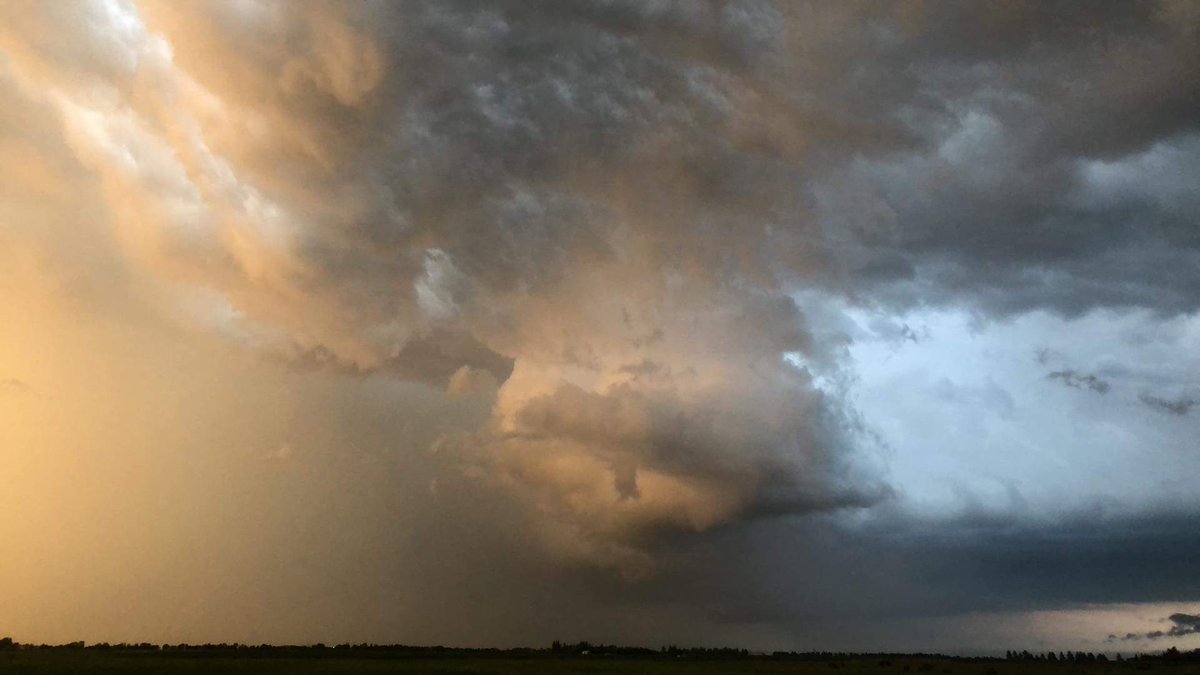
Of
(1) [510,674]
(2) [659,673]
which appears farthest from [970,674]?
(1) [510,674]

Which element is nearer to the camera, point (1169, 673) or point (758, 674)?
point (758, 674)

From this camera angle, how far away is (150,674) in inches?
5364

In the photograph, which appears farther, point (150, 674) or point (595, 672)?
point (595, 672)

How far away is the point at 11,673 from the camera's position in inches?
5428

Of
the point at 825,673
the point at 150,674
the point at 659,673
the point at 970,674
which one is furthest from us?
the point at 970,674

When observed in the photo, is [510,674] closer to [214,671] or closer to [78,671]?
[214,671]

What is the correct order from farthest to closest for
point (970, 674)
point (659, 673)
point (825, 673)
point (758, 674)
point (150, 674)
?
point (970, 674) < point (825, 673) < point (758, 674) < point (659, 673) < point (150, 674)

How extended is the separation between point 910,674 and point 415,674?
3932 inches

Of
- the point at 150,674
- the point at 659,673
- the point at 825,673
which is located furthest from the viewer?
the point at 825,673

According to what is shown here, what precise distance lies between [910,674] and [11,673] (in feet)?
519

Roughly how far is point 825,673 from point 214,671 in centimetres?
10785

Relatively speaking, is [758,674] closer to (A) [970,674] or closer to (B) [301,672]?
(A) [970,674]

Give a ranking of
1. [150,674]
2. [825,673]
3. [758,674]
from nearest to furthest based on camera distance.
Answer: [150,674]
[758,674]
[825,673]

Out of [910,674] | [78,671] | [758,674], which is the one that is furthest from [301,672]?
[910,674]
